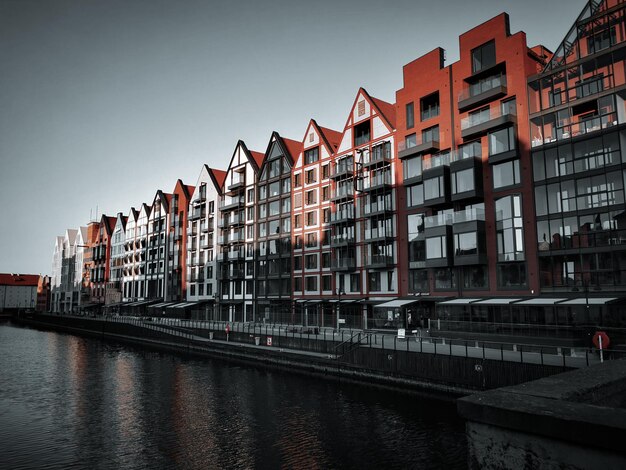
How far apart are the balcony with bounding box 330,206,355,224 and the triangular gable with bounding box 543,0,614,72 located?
23.5m

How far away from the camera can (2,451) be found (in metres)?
18.2

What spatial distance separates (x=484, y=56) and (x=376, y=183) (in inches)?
611

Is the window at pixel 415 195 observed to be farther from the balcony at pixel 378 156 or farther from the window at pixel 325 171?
the window at pixel 325 171

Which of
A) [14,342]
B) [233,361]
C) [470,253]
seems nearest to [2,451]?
[233,361]

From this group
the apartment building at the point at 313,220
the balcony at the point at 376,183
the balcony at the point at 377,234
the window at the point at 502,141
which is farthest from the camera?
the apartment building at the point at 313,220

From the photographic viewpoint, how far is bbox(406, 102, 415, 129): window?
4734 cm

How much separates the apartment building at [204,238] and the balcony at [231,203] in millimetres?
1612

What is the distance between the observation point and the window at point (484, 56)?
133 ft

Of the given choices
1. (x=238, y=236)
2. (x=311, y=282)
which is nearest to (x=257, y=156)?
(x=238, y=236)

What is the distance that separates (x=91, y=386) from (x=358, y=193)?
3238 centimetres

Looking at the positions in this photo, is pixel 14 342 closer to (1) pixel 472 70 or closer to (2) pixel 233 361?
(2) pixel 233 361

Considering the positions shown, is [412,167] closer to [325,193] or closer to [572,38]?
[325,193]

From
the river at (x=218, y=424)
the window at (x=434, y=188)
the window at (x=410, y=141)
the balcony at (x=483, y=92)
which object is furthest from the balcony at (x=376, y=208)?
the river at (x=218, y=424)

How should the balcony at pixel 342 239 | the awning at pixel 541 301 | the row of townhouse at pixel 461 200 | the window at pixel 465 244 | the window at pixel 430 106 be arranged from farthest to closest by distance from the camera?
the balcony at pixel 342 239 → the window at pixel 430 106 → the window at pixel 465 244 → the row of townhouse at pixel 461 200 → the awning at pixel 541 301
